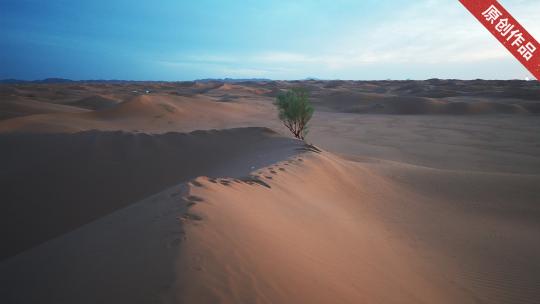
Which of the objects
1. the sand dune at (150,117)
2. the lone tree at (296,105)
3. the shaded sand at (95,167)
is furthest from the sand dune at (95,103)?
the lone tree at (296,105)

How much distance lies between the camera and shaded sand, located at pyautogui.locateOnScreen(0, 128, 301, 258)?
6.68 meters

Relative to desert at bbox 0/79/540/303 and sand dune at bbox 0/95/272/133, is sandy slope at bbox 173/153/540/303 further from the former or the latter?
sand dune at bbox 0/95/272/133

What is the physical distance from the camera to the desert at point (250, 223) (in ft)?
9.18

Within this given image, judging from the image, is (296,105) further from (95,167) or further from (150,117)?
(150,117)

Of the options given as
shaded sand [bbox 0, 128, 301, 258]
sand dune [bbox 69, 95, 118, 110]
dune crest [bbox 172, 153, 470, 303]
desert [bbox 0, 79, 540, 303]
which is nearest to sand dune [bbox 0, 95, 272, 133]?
desert [bbox 0, 79, 540, 303]

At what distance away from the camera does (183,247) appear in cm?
294

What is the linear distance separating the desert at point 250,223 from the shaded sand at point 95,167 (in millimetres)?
44

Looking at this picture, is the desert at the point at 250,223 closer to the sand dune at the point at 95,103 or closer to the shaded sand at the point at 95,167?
the shaded sand at the point at 95,167

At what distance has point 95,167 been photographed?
868 centimetres

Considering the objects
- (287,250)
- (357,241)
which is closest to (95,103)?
(357,241)

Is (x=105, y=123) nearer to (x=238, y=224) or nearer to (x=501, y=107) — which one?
(x=238, y=224)

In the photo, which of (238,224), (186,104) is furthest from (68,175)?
(186,104)

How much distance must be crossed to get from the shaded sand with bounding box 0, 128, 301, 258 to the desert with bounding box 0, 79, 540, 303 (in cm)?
4

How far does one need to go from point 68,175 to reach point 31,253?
527cm
